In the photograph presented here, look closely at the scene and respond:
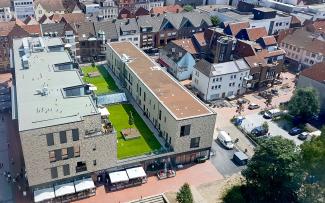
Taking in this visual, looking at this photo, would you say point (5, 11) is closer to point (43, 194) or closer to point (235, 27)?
point (235, 27)

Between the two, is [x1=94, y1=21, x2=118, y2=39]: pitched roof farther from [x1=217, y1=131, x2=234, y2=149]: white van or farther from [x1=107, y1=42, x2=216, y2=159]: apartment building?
[x1=217, y1=131, x2=234, y2=149]: white van

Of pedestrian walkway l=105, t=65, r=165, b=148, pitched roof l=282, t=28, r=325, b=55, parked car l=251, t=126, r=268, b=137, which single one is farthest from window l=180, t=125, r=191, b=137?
pitched roof l=282, t=28, r=325, b=55

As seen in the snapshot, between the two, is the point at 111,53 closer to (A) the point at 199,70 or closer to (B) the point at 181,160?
(A) the point at 199,70

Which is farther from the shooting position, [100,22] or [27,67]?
[100,22]

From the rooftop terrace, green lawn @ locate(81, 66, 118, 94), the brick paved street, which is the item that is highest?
the rooftop terrace

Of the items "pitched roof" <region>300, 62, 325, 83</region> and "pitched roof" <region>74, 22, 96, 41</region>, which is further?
"pitched roof" <region>74, 22, 96, 41</region>

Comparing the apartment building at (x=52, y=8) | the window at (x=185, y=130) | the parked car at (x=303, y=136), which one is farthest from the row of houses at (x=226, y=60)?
the apartment building at (x=52, y=8)

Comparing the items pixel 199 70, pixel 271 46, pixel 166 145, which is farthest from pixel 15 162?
pixel 271 46
